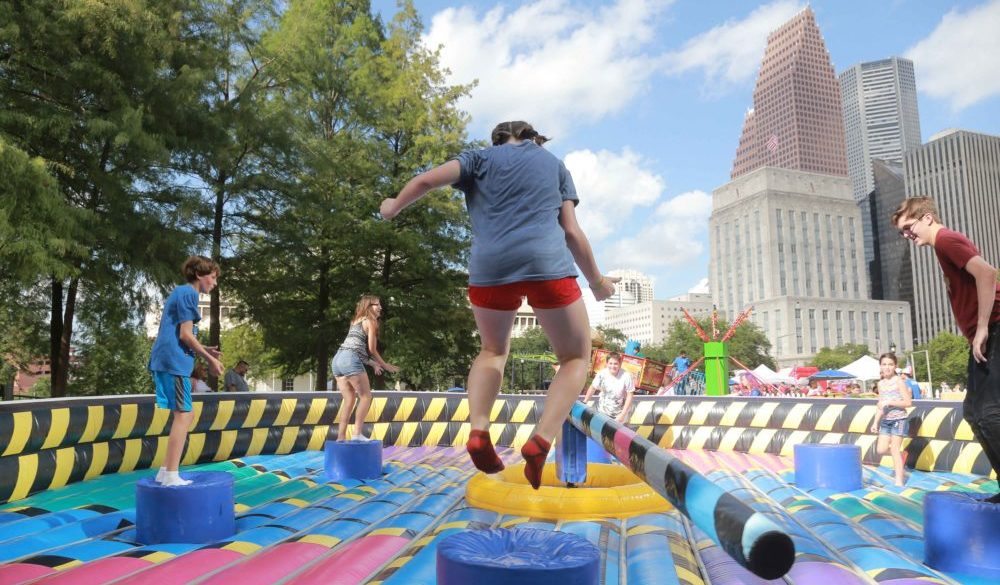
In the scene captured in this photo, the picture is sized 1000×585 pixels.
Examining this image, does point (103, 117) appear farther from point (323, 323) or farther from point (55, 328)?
point (323, 323)

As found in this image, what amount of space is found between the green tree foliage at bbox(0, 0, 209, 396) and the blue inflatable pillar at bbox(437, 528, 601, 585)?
1008cm

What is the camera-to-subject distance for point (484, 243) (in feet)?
7.91

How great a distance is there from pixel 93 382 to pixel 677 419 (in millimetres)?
25244

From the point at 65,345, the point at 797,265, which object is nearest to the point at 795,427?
the point at 65,345

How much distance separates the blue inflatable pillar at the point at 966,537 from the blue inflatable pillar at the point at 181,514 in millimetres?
3958

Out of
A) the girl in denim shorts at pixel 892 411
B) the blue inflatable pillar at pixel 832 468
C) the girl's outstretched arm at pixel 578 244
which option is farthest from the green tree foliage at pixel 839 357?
the girl's outstretched arm at pixel 578 244

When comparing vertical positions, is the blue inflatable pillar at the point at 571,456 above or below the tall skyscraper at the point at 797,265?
below

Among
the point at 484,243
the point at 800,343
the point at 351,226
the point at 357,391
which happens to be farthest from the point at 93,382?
the point at 800,343

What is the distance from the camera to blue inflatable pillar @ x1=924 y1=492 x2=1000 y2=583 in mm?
3363

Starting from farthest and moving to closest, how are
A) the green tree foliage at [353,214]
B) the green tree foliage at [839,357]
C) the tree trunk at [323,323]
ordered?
the green tree foliage at [839,357]
the tree trunk at [323,323]
the green tree foliage at [353,214]

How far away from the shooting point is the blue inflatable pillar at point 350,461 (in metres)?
6.66

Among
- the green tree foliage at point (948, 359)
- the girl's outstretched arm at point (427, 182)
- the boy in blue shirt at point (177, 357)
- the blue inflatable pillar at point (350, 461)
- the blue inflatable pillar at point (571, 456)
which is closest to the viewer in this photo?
the girl's outstretched arm at point (427, 182)

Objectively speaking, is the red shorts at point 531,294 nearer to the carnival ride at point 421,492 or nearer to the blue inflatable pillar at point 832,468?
the carnival ride at point 421,492

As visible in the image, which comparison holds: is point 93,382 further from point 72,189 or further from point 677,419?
point 677,419
